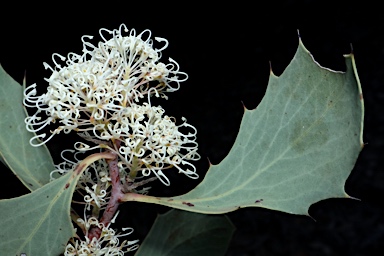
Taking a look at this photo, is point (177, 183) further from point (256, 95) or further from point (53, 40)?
point (53, 40)

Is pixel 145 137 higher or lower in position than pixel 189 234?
higher

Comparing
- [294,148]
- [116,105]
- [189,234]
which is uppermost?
[116,105]

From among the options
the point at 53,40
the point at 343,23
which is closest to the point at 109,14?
the point at 53,40

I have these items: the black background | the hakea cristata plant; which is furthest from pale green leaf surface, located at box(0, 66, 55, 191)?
the black background

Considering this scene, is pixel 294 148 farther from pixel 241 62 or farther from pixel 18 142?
pixel 241 62

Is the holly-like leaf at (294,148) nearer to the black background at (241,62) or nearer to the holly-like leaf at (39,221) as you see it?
the holly-like leaf at (39,221)

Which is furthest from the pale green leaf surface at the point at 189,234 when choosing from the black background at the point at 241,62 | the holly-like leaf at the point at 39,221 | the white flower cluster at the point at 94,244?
the black background at the point at 241,62

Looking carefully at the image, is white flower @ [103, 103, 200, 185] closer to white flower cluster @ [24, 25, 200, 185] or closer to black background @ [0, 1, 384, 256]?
white flower cluster @ [24, 25, 200, 185]

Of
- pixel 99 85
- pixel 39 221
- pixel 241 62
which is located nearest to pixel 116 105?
pixel 99 85
